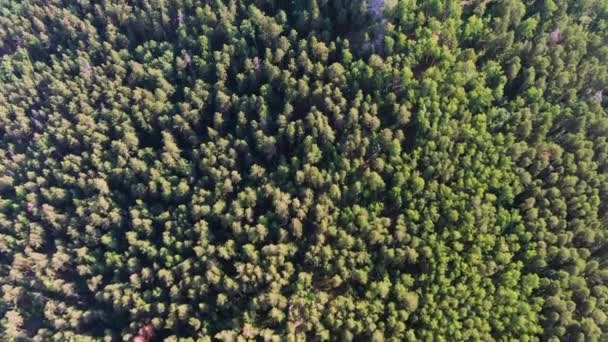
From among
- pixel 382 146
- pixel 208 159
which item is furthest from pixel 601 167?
pixel 208 159

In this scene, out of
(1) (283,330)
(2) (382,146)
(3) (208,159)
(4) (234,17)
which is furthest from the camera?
(4) (234,17)

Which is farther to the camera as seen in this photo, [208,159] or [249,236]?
[208,159]

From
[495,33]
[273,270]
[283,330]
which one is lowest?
[283,330]

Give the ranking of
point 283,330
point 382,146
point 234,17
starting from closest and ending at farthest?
1. point 283,330
2. point 382,146
3. point 234,17

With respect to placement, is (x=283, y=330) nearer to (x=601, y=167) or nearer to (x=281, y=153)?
(x=281, y=153)

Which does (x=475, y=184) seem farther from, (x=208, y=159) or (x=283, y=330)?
(x=208, y=159)

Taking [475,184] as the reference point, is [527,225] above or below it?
below
